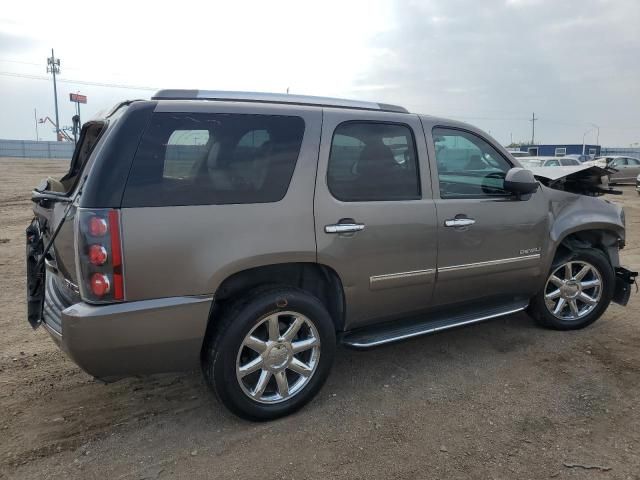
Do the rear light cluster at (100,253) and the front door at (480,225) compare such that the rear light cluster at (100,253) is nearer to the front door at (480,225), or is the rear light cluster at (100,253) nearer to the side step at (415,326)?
the side step at (415,326)

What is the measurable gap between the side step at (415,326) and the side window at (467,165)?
930 mm

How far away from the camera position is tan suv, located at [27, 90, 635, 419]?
2.62 m

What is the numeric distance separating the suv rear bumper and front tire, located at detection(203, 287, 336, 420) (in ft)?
0.55

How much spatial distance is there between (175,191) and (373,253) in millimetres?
1324

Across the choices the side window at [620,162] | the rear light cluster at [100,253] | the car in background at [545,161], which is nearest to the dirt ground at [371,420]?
the rear light cluster at [100,253]

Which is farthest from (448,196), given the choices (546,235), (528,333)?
(528,333)

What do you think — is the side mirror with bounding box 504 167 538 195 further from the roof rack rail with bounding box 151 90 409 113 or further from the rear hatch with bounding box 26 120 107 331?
the rear hatch with bounding box 26 120 107 331

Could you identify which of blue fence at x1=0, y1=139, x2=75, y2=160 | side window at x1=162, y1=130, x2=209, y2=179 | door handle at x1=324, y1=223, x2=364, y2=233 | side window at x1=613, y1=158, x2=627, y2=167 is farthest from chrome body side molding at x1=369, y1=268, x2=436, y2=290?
blue fence at x1=0, y1=139, x2=75, y2=160

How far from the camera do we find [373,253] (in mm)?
3303

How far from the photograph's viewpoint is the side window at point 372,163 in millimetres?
3258

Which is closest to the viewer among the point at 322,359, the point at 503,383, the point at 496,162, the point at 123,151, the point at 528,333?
the point at 123,151

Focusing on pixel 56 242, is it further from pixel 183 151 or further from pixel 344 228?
pixel 344 228

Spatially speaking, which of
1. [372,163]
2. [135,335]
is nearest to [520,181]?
[372,163]

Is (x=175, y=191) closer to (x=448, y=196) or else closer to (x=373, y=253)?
(x=373, y=253)
